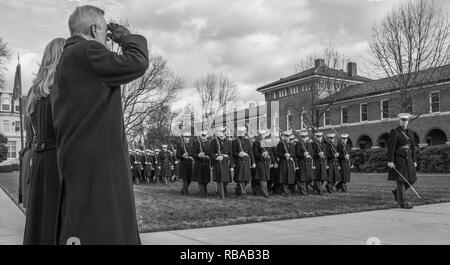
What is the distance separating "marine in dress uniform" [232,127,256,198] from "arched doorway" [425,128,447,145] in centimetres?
3227

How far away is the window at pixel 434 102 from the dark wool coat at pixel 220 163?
1219 inches

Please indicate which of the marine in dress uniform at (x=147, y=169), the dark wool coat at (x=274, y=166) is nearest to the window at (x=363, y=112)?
the marine in dress uniform at (x=147, y=169)

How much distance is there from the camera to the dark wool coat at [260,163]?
13414 millimetres

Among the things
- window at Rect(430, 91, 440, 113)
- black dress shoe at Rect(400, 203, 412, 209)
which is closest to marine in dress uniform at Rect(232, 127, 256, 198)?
black dress shoe at Rect(400, 203, 412, 209)

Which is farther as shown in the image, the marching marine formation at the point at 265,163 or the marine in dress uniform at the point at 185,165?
the marine in dress uniform at the point at 185,165

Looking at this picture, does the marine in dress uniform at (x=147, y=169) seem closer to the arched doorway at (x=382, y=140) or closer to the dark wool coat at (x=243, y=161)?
the dark wool coat at (x=243, y=161)

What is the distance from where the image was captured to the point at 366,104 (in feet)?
156

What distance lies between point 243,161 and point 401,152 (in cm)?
429

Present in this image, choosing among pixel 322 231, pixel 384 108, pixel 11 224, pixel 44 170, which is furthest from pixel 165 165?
pixel 384 108

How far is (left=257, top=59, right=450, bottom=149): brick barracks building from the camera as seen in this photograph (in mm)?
39062

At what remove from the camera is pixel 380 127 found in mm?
45812

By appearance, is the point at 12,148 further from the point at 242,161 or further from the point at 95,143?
the point at 95,143

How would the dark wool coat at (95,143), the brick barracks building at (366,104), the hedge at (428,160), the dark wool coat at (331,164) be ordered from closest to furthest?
the dark wool coat at (95,143) < the dark wool coat at (331,164) < the hedge at (428,160) < the brick barracks building at (366,104)
